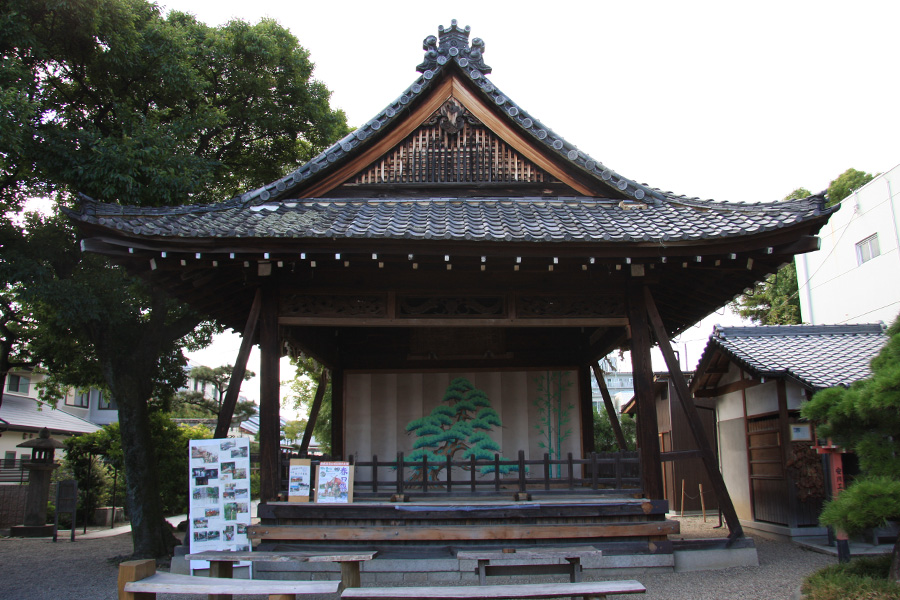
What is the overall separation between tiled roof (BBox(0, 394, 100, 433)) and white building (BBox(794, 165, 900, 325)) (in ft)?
93.8

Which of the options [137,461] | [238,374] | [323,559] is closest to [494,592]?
[323,559]

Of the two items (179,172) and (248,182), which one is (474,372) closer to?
(179,172)

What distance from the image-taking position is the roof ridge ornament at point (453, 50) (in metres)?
9.80

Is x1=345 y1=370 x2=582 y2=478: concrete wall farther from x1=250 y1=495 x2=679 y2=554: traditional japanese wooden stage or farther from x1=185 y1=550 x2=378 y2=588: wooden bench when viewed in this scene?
x1=185 y1=550 x2=378 y2=588: wooden bench

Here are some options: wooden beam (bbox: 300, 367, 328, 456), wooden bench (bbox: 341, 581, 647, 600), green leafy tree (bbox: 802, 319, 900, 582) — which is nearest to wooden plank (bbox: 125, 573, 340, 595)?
wooden bench (bbox: 341, 581, 647, 600)

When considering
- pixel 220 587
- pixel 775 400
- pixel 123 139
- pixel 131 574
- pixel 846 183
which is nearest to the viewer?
pixel 131 574

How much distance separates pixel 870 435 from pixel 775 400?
22.3 ft

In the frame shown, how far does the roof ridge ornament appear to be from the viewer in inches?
386

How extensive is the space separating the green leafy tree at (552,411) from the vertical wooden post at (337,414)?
3549 mm

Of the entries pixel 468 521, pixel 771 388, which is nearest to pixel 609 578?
pixel 468 521

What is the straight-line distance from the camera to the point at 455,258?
7820 millimetres

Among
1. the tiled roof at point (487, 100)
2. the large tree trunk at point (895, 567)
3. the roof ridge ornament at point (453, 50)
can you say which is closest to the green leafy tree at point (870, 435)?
the large tree trunk at point (895, 567)

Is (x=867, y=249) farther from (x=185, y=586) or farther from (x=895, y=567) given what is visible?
(x=185, y=586)

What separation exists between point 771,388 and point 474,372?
583 centimetres
